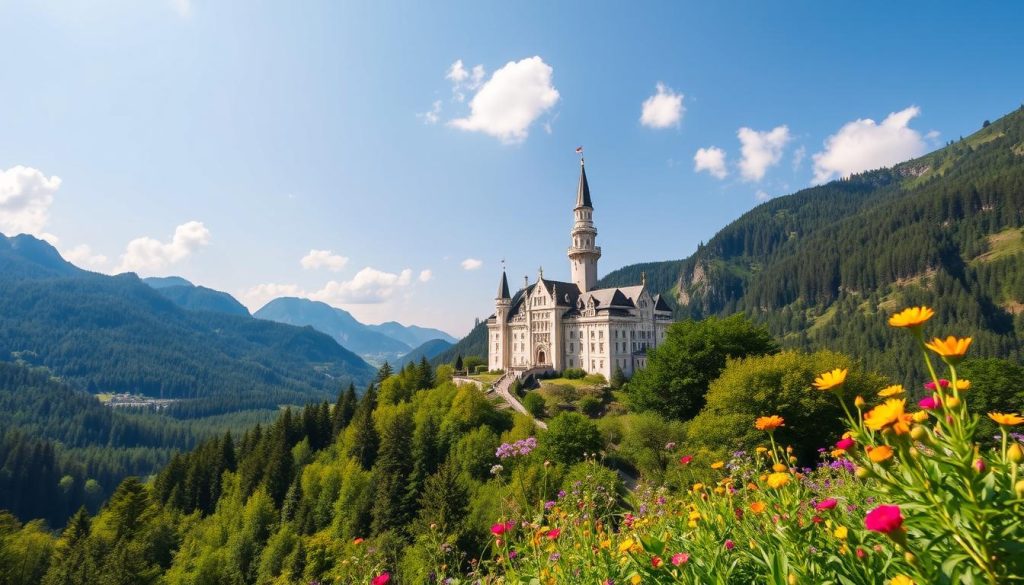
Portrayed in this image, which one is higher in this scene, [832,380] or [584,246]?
[584,246]

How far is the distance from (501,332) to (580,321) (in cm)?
1784

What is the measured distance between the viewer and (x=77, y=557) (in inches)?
1757

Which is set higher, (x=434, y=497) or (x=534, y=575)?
(x=534, y=575)

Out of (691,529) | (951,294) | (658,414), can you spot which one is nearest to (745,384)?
(658,414)

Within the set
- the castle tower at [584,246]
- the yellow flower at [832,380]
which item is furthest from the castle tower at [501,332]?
the yellow flower at [832,380]

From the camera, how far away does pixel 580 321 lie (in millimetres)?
74312

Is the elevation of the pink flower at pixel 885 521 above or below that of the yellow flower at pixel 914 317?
below

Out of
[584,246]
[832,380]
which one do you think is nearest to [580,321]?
[584,246]

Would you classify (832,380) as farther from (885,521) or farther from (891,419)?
(885,521)

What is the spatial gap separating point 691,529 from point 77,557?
6143 cm

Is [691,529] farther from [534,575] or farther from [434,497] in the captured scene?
[434,497]

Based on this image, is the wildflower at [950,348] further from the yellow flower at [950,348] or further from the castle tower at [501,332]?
the castle tower at [501,332]

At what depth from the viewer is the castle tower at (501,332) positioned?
8531 cm

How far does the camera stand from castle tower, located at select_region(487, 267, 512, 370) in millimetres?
85312
